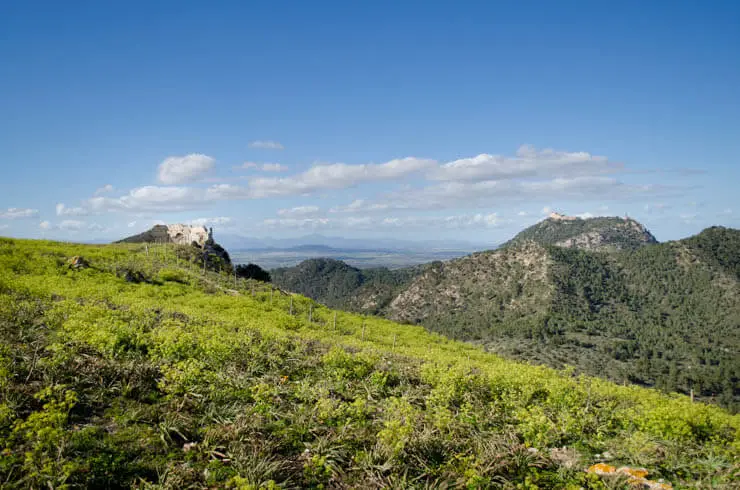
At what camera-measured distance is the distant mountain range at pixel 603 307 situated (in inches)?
3686

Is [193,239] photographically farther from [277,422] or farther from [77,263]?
[277,422]

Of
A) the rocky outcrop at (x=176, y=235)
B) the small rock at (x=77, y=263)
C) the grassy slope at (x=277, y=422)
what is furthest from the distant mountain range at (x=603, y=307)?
the small rock at (x=77, y=263)

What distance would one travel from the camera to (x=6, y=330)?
36.5 ft

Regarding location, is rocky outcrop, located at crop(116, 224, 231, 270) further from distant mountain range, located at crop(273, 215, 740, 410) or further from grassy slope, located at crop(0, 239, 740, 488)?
distant mountain range, located at crop(273, 215, 740, 410)

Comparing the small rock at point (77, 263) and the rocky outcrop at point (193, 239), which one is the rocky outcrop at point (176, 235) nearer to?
the rocky outcrop at point (193, 239)

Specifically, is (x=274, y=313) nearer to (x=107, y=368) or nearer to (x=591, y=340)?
A: (x=107, y=368)

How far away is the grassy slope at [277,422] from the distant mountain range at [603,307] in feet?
254

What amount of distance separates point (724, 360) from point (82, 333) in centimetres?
13195

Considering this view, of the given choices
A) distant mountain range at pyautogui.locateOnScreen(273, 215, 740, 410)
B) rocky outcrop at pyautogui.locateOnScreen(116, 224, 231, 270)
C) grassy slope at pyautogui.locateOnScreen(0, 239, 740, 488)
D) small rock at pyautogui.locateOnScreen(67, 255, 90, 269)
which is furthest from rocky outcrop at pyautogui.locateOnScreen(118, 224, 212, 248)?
distant mountain range at pyautogui.locateOnScreen(273, 215, 740, 410)

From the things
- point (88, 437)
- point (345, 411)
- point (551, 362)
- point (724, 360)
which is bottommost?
point (724, 360)

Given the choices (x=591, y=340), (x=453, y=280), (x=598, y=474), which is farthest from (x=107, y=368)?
(x=453, y=280)

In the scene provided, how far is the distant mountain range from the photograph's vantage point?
9362cm

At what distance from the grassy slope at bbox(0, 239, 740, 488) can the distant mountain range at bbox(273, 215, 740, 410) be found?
77.3m

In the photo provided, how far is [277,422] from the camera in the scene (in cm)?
826
